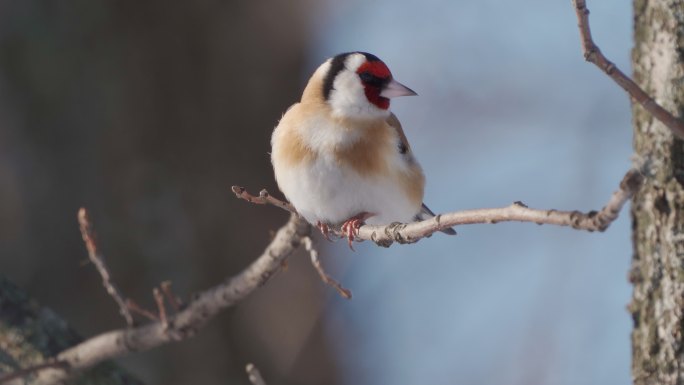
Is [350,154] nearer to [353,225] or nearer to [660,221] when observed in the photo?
[353,225]

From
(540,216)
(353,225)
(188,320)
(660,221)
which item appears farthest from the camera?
(188,320)

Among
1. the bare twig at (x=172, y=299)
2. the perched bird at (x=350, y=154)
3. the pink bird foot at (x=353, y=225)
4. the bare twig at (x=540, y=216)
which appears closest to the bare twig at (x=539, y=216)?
the bare twig at (x=540, y=216)

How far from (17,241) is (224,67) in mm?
1108

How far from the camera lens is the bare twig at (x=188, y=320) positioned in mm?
2502

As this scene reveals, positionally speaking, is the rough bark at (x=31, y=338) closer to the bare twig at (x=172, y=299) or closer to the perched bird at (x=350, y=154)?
the bare twig at (x=172, y=299)

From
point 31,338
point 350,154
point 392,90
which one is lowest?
point 31,338

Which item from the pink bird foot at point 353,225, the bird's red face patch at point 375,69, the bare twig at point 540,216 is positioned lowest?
the bare twig at point 540,216

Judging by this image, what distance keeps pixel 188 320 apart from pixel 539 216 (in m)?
1.42

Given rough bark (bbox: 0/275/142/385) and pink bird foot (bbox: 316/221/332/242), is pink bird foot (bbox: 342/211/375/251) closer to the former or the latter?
pink bird foot (bbox: 316/221/332/242)

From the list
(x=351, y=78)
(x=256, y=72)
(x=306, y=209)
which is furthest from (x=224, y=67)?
(x=306, y=209)

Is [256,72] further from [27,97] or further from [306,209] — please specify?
[306,209]

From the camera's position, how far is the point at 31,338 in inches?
107

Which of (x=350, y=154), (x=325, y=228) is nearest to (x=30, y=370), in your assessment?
(x=325, y=228)

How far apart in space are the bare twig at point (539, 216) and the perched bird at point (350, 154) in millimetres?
688
